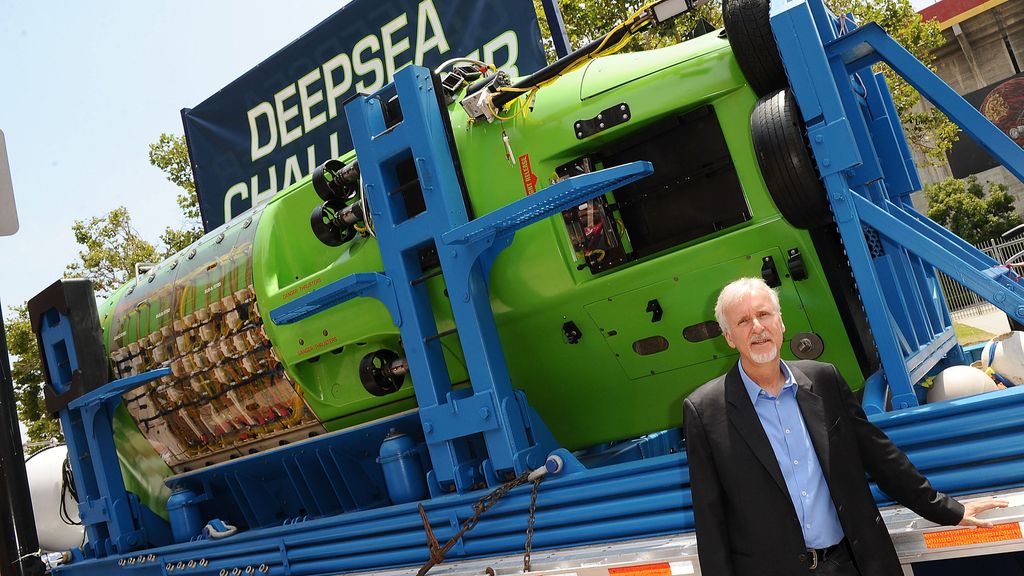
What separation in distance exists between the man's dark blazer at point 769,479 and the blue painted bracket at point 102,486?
5.12 metres

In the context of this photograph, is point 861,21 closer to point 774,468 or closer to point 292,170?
point 292,170

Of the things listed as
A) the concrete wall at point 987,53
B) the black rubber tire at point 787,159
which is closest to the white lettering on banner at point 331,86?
the black rubber tire at point 787,159

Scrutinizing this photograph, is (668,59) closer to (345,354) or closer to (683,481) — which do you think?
(683,481)

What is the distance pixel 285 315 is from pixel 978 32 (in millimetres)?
35847

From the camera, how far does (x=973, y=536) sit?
107 inches

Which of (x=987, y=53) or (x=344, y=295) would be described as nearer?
(x=344, y=295)

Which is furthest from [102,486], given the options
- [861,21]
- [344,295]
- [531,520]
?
[861,21]

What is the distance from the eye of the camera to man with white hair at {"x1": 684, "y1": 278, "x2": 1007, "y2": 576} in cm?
241

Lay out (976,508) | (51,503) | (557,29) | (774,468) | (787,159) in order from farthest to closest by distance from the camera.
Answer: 1. (51,503)
2. (557,29)
3. (787,159)
4. (976,508)
5. (774,468)

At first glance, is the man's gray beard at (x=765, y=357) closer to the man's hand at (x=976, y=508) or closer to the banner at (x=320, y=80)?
the man's hand at (x=976, y=508)

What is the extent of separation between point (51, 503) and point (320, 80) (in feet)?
16.0

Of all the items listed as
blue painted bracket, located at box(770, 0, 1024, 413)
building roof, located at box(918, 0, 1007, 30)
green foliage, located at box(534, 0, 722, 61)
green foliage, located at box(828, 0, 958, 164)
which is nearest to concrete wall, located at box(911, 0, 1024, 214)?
building roof, located at box(918, 0, 1007, 30)

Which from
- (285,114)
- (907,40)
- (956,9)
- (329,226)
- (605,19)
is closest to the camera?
(329,226)

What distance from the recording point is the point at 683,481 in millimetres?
3586
